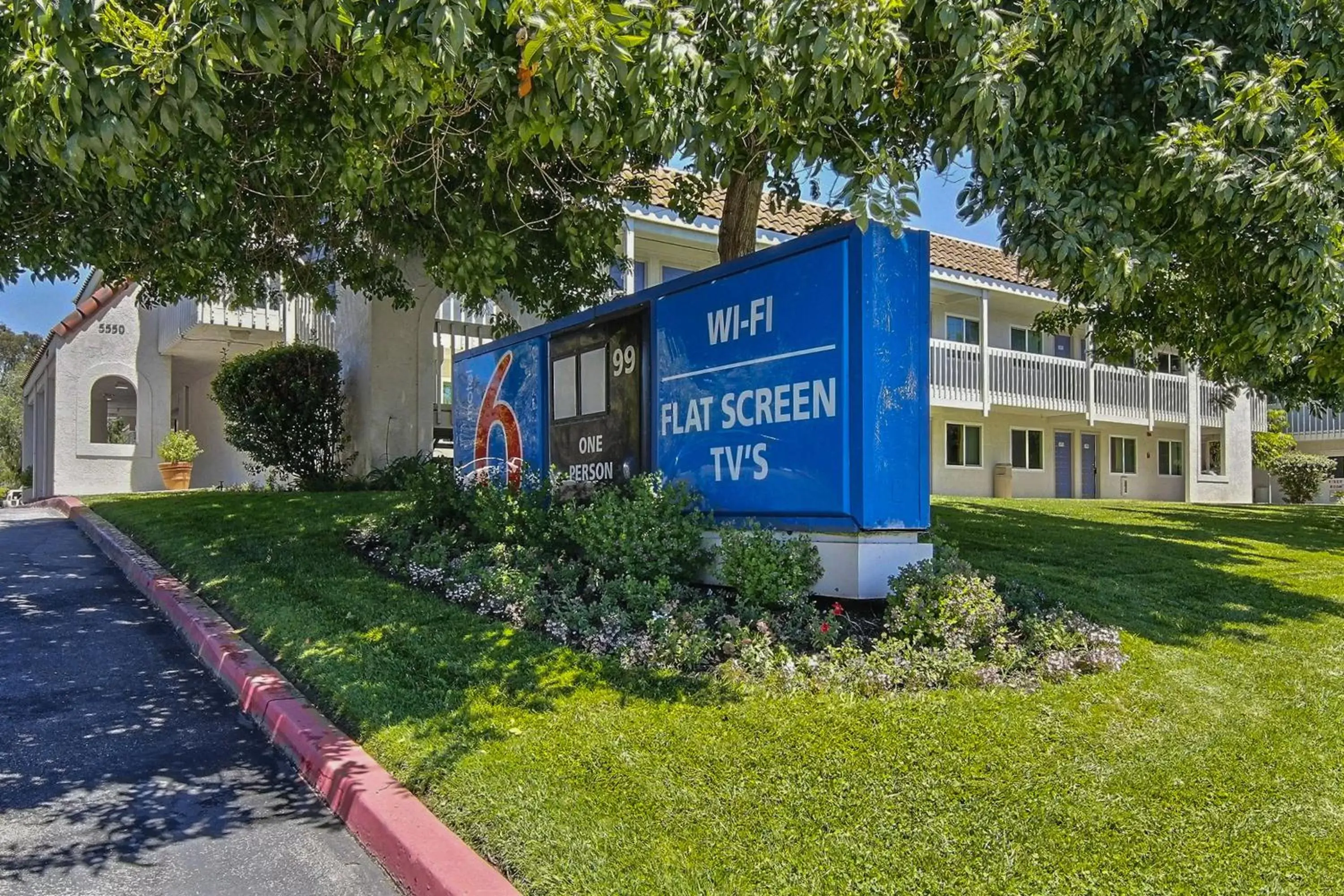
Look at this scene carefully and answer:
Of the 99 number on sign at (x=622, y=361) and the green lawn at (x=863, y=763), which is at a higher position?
the 99 number on sign at (x=622, y=361)

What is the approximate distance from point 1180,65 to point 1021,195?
4.87ft

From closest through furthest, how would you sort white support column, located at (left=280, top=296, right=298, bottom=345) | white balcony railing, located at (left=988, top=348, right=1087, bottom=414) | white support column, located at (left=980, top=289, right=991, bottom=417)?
white support column, located at (left=980, top=289, right=991, bottom=417)
white support column, located at (left=280, top=296, right=298, bottom=345)
white balcony railing, located at (left=988, top=348, right=1087, bottom=414)

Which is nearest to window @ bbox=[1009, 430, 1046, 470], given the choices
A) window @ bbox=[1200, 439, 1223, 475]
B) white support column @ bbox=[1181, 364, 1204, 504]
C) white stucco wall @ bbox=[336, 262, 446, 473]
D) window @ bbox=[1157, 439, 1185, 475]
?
white support column @ bbox=[1181, 364, 1204, 504]

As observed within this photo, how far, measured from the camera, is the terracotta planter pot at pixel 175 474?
19.5m

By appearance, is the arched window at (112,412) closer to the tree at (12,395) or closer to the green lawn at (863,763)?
the tree at (12,395)

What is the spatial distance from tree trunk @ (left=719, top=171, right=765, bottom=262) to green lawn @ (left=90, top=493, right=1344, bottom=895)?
13.8 feet

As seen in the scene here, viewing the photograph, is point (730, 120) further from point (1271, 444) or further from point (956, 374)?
point (1271, 444)

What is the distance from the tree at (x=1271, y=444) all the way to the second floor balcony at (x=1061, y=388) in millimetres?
4811

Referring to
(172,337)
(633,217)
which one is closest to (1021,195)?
(633,217)

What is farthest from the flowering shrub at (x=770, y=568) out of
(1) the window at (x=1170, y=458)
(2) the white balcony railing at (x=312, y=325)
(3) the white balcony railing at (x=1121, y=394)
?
(1) the window at (x=1170, y=458)

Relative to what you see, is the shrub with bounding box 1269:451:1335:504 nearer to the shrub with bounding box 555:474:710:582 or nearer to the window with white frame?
the window with white frame

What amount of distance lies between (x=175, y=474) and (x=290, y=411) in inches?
260

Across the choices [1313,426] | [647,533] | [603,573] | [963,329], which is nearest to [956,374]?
[963,329]

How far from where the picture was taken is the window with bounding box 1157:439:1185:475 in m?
26.0
